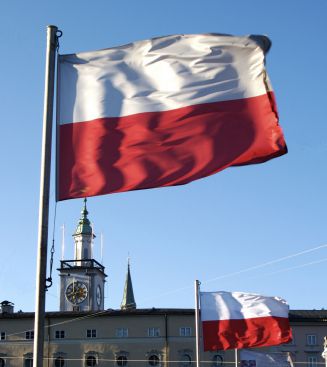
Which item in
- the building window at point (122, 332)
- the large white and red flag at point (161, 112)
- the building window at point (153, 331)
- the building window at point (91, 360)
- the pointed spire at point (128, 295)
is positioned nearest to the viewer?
the large white and red flag at point (161, 112)

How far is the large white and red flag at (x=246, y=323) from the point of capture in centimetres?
3809

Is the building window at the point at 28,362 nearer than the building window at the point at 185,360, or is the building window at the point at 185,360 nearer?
the building window at the point at 185,360

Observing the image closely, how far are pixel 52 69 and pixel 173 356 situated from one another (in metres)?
85.7

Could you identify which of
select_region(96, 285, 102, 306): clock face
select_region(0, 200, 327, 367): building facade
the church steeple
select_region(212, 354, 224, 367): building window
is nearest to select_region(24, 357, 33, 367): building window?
select_region(0, 200, 327, 367): building facade

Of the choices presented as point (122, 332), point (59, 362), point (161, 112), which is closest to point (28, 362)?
point (59, 362)

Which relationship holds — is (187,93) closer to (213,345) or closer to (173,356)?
(213,345)

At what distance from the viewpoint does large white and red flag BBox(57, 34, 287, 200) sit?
13258 millimetres

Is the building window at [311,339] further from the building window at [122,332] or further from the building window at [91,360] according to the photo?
the building window at [91,360]

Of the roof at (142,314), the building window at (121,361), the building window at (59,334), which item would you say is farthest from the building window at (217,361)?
the building window at (59,334)

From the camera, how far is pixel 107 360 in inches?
3809

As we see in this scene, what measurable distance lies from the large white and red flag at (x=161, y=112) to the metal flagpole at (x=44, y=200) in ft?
1.40

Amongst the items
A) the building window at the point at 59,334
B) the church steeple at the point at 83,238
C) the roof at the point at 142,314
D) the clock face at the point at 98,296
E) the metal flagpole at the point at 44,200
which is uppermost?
the church steeple at the point at 83,238

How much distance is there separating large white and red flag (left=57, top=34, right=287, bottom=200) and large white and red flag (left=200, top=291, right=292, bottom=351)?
25.4 metres

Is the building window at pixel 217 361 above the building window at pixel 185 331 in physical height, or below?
below
